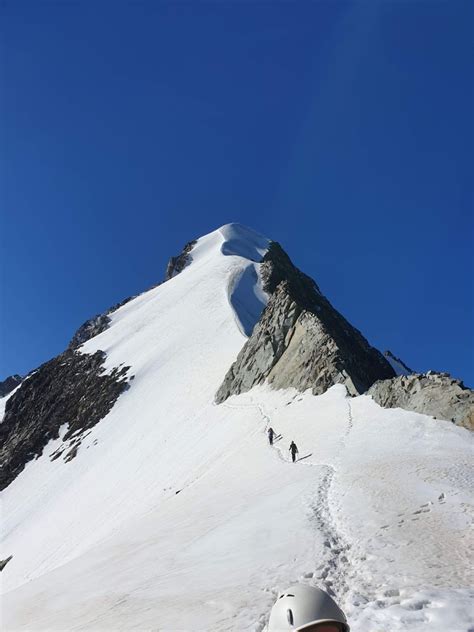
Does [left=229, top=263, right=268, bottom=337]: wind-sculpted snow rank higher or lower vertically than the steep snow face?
higher

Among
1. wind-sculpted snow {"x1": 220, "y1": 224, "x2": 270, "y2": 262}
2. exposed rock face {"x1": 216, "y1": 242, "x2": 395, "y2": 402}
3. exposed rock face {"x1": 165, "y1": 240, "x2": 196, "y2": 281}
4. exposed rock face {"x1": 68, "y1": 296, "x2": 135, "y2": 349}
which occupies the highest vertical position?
wind-sculpted snow {"x1": 220, "y1": 224, "x2": 270, "y2": 262}

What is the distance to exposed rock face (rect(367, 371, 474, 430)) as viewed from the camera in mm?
20859

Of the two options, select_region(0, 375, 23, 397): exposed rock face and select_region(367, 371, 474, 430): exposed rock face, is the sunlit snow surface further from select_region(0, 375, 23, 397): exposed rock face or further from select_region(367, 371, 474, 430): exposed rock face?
select_region(0, 375, 23, 397): exposed rock face

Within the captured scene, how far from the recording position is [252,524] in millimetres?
13023

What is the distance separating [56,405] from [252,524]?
60442mm

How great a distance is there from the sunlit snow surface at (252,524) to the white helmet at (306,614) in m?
2.16

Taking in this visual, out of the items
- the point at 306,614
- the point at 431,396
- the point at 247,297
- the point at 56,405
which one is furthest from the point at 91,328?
the point at 306,614

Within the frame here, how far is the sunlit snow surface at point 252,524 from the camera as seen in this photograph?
8.41m

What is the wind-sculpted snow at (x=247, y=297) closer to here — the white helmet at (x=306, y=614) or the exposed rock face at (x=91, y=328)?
the exposed rock face at (x=91, y=328)

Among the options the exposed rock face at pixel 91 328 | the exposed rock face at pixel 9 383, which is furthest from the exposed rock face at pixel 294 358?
the exposed rock face at pixel 9 383

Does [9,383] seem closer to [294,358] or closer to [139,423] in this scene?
[139,423]

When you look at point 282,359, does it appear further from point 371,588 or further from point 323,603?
point 323,603

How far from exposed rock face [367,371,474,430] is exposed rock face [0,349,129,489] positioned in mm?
36884

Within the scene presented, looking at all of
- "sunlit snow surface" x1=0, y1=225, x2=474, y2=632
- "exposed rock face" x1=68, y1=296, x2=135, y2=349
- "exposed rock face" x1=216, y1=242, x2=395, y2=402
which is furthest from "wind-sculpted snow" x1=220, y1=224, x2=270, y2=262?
"sunlit snow surface" x1=0, y1=225, x2=474, y2=632
